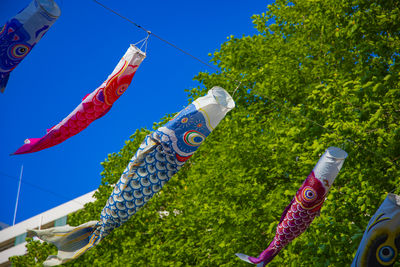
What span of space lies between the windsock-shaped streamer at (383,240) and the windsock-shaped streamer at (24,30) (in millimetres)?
5516

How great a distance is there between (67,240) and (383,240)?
5.36 meters

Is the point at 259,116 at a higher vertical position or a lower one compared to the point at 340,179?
higher

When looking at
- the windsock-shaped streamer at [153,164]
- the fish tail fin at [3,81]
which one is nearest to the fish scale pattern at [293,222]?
the windsock-shaped streamer at [153,164]

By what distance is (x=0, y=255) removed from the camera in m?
34.2

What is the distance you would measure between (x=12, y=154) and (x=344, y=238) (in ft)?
19.6

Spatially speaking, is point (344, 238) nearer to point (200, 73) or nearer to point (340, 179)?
point (340, 179)

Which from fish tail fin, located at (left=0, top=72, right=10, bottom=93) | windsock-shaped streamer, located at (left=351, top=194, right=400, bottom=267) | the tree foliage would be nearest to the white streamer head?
windsock-shaped streamer, located at (left=351, top=194, right=400, bottom=267)

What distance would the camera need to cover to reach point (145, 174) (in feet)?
23.8

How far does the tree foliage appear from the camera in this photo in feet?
26.3

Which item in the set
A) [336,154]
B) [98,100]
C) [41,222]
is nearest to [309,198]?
[336,154]

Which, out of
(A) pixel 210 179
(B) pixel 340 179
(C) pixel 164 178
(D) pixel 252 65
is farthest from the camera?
(D) pixel 252 65

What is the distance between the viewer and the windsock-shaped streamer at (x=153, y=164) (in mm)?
6951

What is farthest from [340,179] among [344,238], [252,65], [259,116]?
[252,65]

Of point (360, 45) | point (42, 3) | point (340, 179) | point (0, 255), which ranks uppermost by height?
point (360, 45)
